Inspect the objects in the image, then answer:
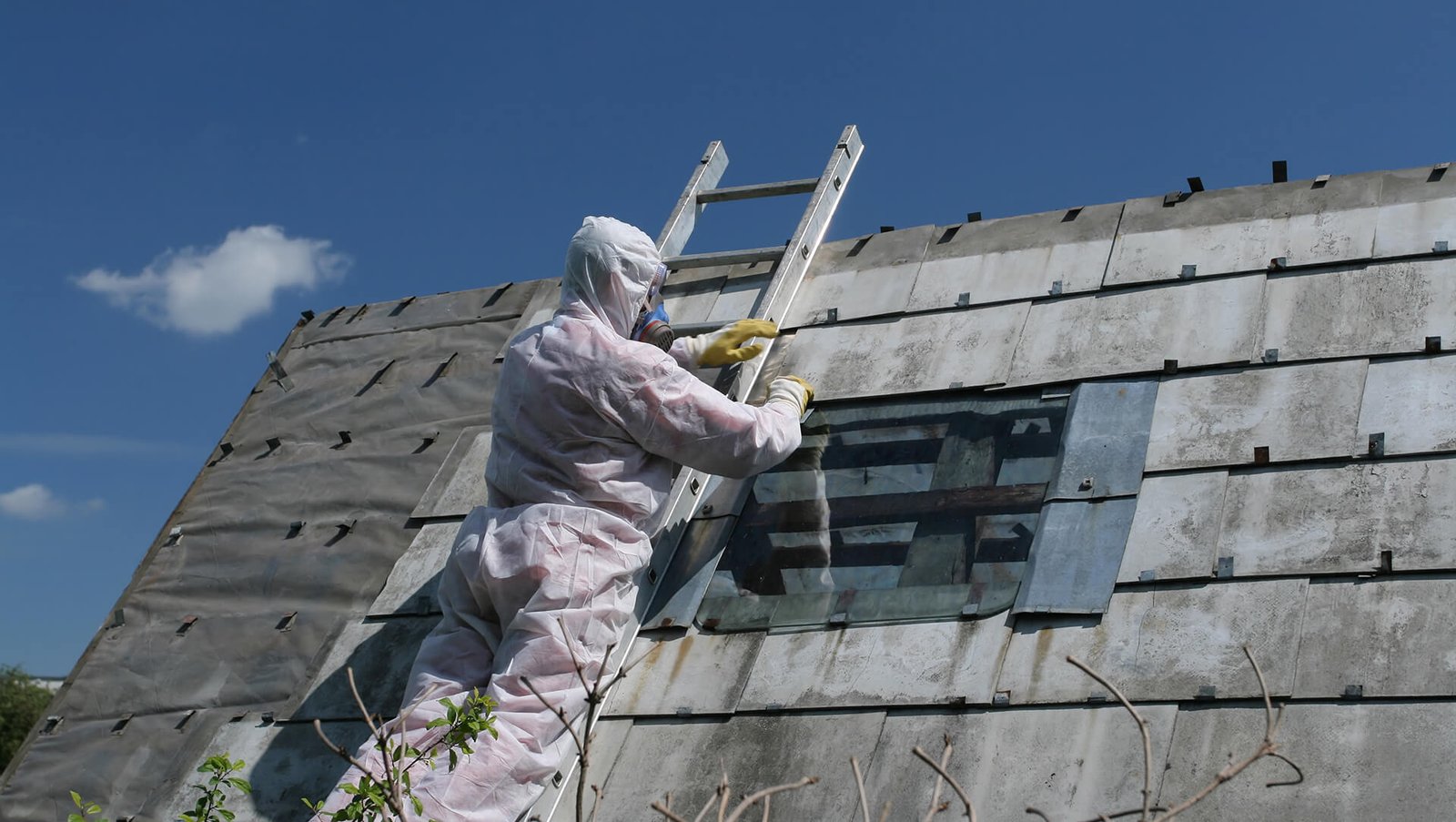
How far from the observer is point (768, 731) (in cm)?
342

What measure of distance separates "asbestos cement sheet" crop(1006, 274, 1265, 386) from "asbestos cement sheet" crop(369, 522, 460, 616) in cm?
181

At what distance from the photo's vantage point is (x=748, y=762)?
3359mm

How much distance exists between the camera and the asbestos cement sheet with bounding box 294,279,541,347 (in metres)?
6.02

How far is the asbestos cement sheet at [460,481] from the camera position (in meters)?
4.86

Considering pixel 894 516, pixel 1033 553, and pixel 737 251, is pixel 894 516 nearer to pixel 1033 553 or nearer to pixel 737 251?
pixel 1033 553

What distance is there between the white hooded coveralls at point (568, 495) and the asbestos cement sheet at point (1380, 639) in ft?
4.73

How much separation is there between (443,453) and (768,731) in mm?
2198

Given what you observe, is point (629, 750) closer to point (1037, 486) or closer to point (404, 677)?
point (404, 677)

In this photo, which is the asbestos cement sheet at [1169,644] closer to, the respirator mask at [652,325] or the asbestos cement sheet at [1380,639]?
the asbestos cement sheet at [1380,639]

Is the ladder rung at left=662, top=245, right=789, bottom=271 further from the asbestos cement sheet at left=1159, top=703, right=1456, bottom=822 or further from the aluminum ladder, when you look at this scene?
the asbestos cement sheet at left=1159, top=703, right=1456, bottom=822

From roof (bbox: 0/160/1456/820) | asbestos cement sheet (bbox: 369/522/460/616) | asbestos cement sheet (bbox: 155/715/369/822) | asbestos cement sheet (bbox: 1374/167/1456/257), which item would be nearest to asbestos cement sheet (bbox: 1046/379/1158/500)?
roof (bbox: 0/160/1456/820)

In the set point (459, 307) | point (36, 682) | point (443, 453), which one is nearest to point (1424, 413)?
point (443, 453)

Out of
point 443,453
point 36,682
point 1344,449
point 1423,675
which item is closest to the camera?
point 1423,675

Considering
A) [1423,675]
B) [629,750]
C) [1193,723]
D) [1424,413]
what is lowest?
[629,750]
